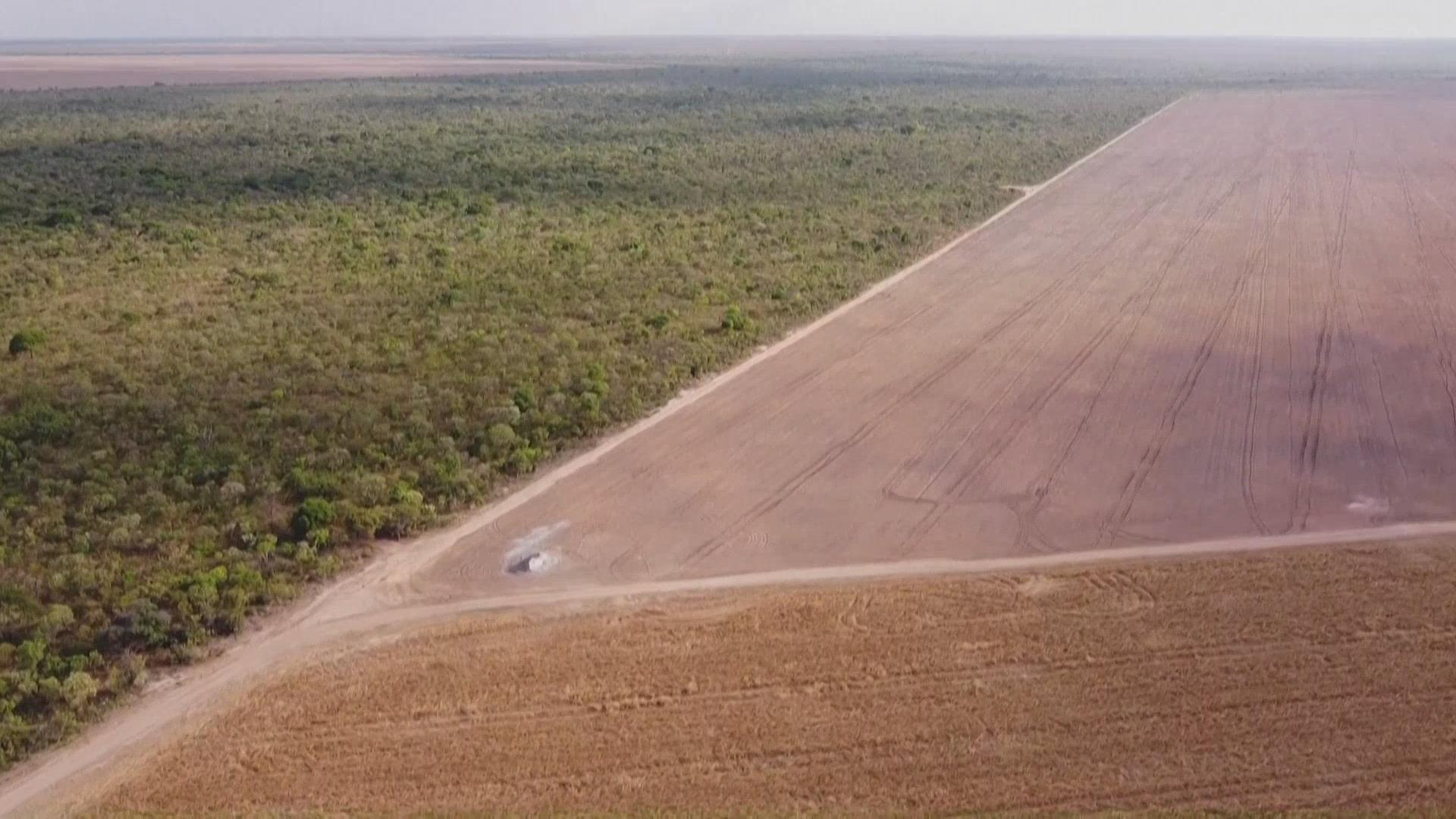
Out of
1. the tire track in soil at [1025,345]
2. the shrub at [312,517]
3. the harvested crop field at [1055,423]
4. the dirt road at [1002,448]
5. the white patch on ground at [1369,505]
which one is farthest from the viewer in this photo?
the tire track in soil at [1025,345]

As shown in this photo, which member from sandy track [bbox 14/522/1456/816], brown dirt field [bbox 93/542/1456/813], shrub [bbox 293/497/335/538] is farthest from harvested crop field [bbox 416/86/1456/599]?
shrub [bbox 293/497/335/538]

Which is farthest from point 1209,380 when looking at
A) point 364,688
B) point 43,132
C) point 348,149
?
point 43,132

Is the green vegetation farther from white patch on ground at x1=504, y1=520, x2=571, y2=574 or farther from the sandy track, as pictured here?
white patch on ground at x1=504, y1=520, x2=571, y2=574

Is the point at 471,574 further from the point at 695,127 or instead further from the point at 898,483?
the point at 695,127

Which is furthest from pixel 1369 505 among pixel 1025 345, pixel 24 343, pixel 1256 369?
pixel 24 343

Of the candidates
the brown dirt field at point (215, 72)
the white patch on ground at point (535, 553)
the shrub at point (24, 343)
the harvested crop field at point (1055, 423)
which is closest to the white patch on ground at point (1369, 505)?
the harvested crop field at point (1055, 423)

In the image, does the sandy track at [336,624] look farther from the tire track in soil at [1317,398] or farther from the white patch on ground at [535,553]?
the tire track in soil at [1317,398]
